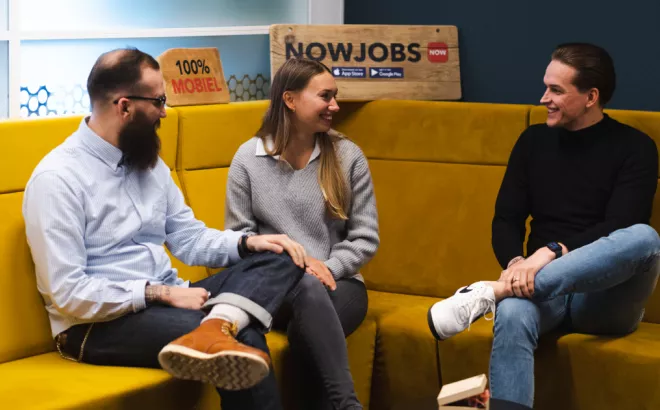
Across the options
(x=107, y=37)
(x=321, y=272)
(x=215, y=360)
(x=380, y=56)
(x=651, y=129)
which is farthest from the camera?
(x=380, y=56)

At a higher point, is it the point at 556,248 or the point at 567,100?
the point at 567,100

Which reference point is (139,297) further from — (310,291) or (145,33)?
(145,33)

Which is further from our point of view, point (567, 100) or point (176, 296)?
point (567, 100)

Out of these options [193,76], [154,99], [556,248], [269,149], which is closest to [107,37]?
[193,76]

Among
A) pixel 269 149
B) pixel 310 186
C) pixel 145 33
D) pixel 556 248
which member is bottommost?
pixel 556 248

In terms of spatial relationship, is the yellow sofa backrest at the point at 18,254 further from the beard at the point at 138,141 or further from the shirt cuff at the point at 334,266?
the shirt cuff at the point at 334,266

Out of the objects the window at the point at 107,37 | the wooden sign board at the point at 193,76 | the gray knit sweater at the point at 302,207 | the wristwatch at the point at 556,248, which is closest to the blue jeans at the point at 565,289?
the wristwatch at the point at 556,248

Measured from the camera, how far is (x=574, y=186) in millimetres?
Answer: 3197

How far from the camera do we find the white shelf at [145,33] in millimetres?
3296

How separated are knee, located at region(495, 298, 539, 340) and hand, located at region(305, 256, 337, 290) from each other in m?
0.49

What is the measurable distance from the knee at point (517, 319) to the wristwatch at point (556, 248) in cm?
19

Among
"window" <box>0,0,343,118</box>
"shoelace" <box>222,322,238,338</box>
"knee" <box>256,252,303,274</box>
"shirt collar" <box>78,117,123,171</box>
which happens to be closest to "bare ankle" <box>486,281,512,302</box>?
"knee" <box>256,252,303,274</box>

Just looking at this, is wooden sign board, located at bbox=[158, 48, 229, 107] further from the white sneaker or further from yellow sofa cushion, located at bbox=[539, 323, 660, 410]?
yellow sofa cushion, located at bbox=[539, 323, 660, 410]

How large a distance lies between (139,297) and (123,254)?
0.52 feet
